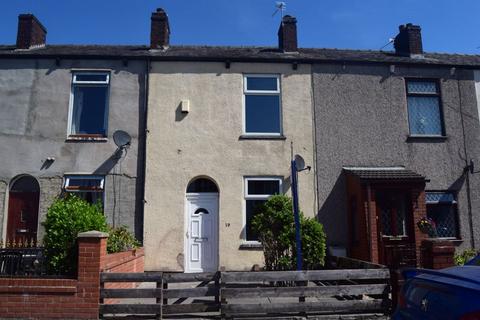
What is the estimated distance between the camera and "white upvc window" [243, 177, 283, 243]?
12.0m

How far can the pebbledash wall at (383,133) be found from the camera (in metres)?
12.4

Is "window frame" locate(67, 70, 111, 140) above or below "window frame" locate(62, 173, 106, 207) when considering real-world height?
above

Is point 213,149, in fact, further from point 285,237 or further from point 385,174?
point 385,174

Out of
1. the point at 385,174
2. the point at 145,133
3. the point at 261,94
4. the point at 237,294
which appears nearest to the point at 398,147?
the point at 385,174

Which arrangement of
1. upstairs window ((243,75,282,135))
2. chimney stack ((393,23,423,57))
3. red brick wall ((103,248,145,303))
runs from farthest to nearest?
chimney stack ((393,23,423,57))
upstairs window ((243,75,282,135))
red brick wall ((103,248,145,303))

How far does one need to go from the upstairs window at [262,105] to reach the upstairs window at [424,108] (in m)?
3.99

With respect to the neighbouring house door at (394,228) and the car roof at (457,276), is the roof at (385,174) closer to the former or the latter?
the neighbouring house door at (394,228)

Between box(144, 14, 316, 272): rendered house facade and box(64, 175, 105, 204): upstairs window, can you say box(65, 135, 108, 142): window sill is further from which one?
box(144, 14, 316, 272): rendered house facade

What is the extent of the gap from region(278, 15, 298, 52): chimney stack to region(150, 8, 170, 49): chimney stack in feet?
11.8

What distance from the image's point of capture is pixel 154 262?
11711 mm

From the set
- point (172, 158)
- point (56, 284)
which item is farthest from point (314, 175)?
point (56, 284)

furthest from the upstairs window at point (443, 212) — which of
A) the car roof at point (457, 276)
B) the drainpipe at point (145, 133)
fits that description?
the car roof at point (457, 276)

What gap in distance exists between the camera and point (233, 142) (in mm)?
12406

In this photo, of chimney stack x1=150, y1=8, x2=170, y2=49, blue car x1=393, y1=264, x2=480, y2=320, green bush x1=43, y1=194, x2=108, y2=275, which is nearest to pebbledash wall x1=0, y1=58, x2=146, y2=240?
chimney stack x1=150, y1=8, x2=170, y2=49
